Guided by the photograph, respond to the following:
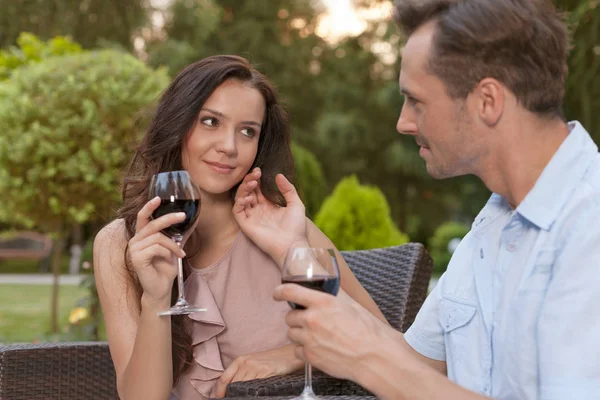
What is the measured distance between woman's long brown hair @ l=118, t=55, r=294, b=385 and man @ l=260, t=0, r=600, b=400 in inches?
44.1

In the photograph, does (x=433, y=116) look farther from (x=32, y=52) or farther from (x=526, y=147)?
(x=32, y=52)

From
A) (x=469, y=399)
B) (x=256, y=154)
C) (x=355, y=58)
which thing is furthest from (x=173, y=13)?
(x=469, y=399)

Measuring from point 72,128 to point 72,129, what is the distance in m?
0.01

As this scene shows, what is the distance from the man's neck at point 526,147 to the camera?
5.72 ft

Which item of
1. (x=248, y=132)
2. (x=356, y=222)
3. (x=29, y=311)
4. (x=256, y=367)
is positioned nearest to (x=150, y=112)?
(x=248, y=132)

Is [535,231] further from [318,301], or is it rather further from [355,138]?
[355,138]

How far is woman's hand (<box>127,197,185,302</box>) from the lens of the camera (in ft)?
7.49

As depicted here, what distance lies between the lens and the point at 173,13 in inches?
1021

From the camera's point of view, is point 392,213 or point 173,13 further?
point 392,213

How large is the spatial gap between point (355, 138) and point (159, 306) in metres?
23.6

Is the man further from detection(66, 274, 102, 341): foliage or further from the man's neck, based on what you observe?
detection(66, 274, 102, 341): foliage

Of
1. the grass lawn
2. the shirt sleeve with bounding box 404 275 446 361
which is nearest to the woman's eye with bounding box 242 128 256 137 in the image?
the shirt sleeve with bounding box 404 275 446 361

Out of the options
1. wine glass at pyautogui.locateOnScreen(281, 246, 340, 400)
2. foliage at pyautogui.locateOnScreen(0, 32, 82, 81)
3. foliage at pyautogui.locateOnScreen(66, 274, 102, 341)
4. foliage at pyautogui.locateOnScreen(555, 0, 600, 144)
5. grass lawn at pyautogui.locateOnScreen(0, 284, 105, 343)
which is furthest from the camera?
foliage at pyautogui.locateOnScreen(555, 0, 600, 144)

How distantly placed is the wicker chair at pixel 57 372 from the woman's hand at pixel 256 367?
83 centimetres
